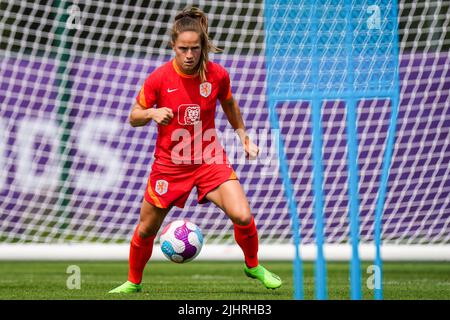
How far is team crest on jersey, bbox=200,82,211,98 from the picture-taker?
5266 mm

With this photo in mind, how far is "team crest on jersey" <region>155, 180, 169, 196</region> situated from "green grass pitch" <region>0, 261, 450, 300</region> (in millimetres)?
564

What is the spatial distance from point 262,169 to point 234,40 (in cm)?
227

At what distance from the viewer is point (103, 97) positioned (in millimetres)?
8883

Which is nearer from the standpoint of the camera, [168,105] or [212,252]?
[168,105]

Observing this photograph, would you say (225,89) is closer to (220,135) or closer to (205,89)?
(205,89)

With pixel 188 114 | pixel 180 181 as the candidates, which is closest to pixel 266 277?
pixel 180 181

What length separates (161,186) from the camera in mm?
5258

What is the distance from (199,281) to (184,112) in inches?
69.1

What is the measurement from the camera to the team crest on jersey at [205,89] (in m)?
5.27

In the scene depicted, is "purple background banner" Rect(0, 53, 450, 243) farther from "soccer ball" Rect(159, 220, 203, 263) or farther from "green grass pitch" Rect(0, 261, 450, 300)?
"soccer ball" Rect(159, 220, 203, 263)

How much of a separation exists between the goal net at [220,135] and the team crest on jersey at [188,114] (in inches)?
132

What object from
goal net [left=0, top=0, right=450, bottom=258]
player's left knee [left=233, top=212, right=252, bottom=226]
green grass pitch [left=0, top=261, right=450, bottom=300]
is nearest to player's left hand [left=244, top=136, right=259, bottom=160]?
player's left knee [left=233, top=212, right=252, bottom=226]
